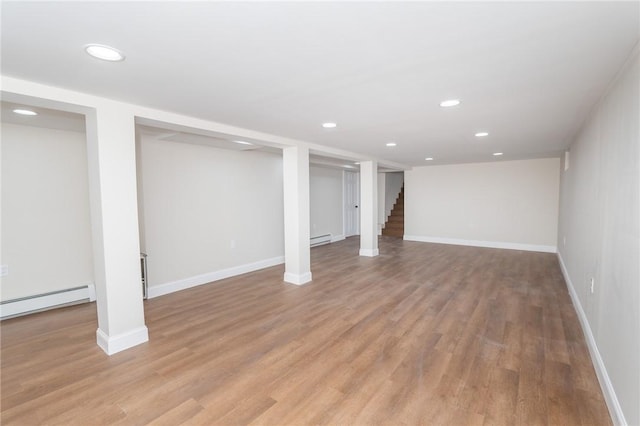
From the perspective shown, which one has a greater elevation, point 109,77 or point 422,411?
point 109,77

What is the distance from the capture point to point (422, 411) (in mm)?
1845

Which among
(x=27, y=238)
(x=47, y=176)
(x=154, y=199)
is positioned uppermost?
(x=47, y=176)

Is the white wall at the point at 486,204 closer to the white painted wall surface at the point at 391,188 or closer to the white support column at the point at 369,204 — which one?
the white painted wall surface at the point at 391,188

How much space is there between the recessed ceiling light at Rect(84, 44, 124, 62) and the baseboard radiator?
622 centimetres

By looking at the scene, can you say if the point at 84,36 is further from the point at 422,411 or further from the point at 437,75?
the point at 422,411

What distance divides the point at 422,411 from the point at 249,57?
239 cm

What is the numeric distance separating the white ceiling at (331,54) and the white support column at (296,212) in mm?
1511

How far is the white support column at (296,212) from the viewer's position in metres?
4.46

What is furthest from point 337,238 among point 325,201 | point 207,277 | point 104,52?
point 104,52

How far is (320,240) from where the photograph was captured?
7953 millimetres

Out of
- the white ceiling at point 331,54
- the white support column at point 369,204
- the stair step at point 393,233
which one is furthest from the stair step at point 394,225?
the white ceiling at point 331,54

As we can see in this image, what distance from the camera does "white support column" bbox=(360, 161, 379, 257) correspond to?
6457mm

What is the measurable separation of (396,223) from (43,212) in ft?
28.2

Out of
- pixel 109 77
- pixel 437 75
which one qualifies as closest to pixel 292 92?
pixel 437 75
